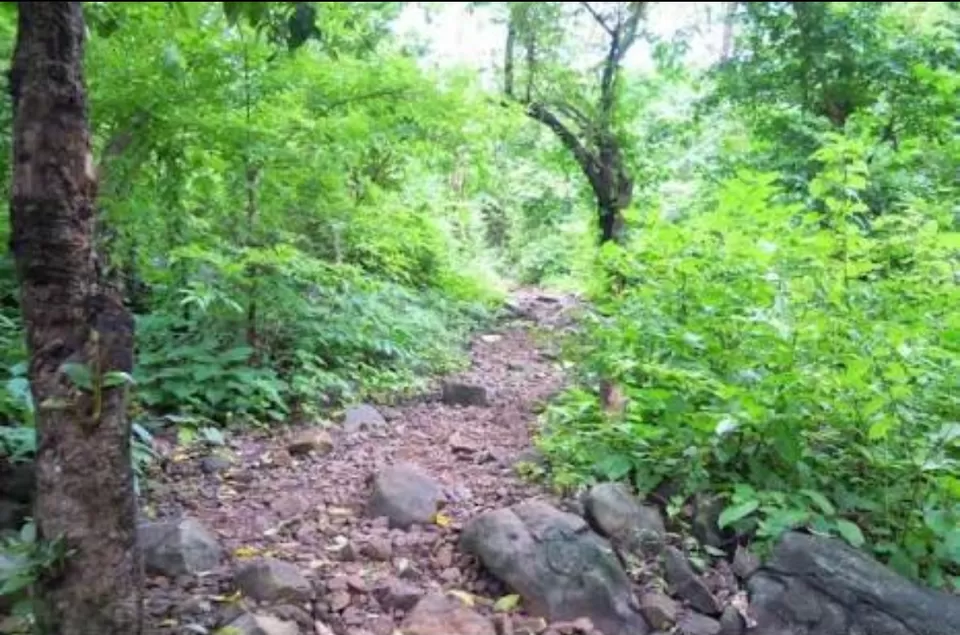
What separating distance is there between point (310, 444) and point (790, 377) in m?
2.75

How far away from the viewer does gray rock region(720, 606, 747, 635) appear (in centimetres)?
348

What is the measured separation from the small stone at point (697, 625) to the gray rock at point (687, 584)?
0.20 ft

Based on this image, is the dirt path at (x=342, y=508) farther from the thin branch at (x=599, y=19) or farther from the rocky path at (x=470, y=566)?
the thin branch at (x=599, y=19)

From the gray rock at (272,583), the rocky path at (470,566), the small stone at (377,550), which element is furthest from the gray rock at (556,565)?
the gray rock at (272,583)

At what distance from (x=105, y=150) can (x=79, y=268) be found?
265 cm

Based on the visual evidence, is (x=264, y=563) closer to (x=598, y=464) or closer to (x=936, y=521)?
(x=598, y=464)

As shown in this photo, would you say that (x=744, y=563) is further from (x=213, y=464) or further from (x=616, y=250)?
(x=213, y=464)

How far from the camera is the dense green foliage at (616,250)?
390 cm

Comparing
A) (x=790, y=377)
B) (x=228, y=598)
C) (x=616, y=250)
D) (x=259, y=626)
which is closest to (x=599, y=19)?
(x=616, y=250)

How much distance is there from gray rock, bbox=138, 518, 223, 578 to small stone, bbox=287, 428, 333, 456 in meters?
1.47

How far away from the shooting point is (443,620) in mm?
3225

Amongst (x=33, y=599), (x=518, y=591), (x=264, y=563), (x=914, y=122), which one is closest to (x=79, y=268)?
(x=33, y=599)

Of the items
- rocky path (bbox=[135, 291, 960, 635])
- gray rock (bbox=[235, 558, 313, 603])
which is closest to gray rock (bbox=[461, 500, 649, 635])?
rocky path (bbox=[135, 291, 960, 635])

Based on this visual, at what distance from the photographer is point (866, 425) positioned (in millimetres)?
3939
